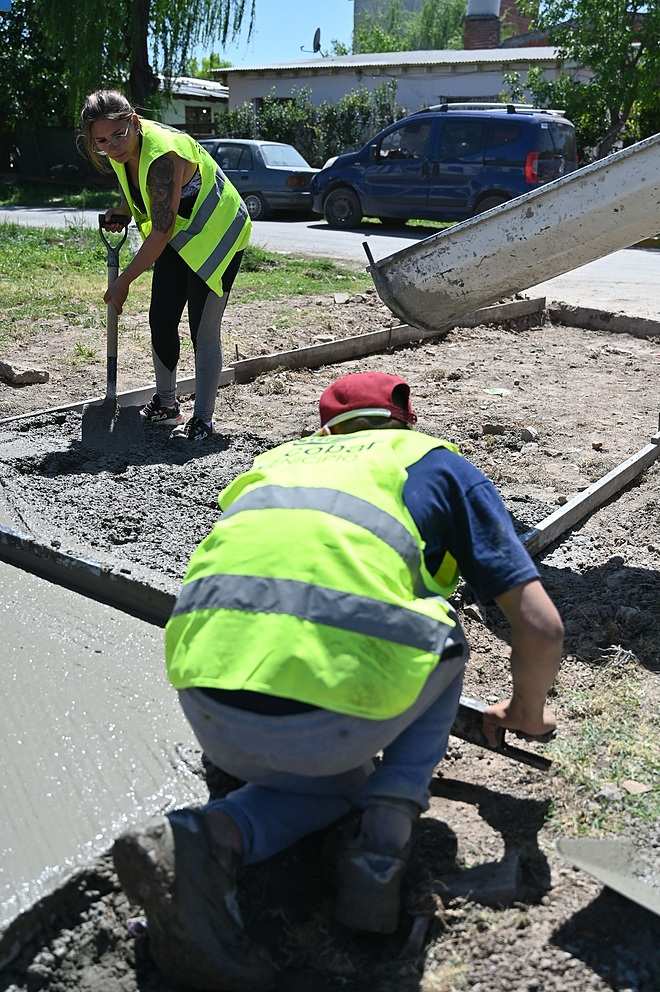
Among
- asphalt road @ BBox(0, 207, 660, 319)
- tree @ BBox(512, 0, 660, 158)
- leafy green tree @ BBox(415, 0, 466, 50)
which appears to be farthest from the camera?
leafy green tree @ BBox(415, 0, 466, 50)

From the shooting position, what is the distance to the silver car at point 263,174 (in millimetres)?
18953

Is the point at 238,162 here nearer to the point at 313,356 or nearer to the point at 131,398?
the point at 313,356

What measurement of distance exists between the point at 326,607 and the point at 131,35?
25.4 meters

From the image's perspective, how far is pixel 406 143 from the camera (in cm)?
1722

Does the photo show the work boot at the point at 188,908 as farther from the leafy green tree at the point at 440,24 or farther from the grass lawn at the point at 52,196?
the leafy green tree at the point at 440,24

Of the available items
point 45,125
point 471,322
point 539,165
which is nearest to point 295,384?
point 471,322

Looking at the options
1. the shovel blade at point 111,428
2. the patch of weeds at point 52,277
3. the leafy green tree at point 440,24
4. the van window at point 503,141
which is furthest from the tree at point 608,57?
the leafy green tree at point 440,24

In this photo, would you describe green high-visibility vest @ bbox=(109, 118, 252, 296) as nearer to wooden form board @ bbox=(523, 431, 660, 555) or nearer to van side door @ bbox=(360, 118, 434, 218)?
wooden form board @ bbox=(523, 431, 660, 555)

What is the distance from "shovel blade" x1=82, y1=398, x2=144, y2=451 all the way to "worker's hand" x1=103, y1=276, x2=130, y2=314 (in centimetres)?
54

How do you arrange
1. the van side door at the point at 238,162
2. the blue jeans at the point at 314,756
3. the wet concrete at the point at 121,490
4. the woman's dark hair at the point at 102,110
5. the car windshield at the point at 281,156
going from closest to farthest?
1. the blue jeans at the point at 314,756
2. the wet concrete at the point at 121,490
3. the woman's dark hair at the point at 102,110
4. the van side door at the point at 238,162
5. the car windshield at the point at 281,156

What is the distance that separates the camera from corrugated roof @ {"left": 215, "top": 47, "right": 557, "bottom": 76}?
28.0 meters

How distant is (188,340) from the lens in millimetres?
7555

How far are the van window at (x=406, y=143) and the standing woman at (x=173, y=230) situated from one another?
12592mm

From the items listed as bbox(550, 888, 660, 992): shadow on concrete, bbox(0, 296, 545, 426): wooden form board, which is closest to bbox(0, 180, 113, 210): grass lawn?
bbox(0, 296, 545, 426): wooden form board
